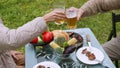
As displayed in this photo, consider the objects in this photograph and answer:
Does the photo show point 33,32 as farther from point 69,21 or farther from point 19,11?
Result: point 19,11

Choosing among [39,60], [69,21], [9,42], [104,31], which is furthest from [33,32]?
[104,31]

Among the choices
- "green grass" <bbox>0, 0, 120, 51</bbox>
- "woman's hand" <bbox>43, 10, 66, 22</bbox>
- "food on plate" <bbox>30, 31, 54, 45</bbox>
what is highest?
"woman's hand" <bbox>43, 10, 66, 22</bbox>

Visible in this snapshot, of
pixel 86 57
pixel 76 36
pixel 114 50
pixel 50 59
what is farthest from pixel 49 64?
pixel 114 50

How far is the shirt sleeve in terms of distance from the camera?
6.89 feet

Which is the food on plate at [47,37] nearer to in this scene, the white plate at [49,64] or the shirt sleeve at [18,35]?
the white plate at [49,64]

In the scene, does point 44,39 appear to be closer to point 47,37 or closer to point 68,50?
point 47,37

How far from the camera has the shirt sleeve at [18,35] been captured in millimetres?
2100

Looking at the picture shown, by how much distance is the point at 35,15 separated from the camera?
16.9 feet

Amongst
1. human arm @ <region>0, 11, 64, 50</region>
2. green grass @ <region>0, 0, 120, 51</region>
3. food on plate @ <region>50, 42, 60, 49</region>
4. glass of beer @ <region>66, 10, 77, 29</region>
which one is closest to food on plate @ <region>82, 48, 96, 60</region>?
food on plate @ <region>50, 42, 60, 49</region>

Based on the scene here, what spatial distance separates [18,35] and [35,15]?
3.07 metres

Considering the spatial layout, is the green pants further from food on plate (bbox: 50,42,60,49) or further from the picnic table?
food on plate (bbox: 50,42,60,49)

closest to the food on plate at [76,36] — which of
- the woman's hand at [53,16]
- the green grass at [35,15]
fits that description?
the woman's hand at [53,16]

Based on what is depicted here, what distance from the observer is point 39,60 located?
8.21ft

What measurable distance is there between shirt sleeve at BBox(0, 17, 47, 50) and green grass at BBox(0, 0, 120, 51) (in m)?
2.39
